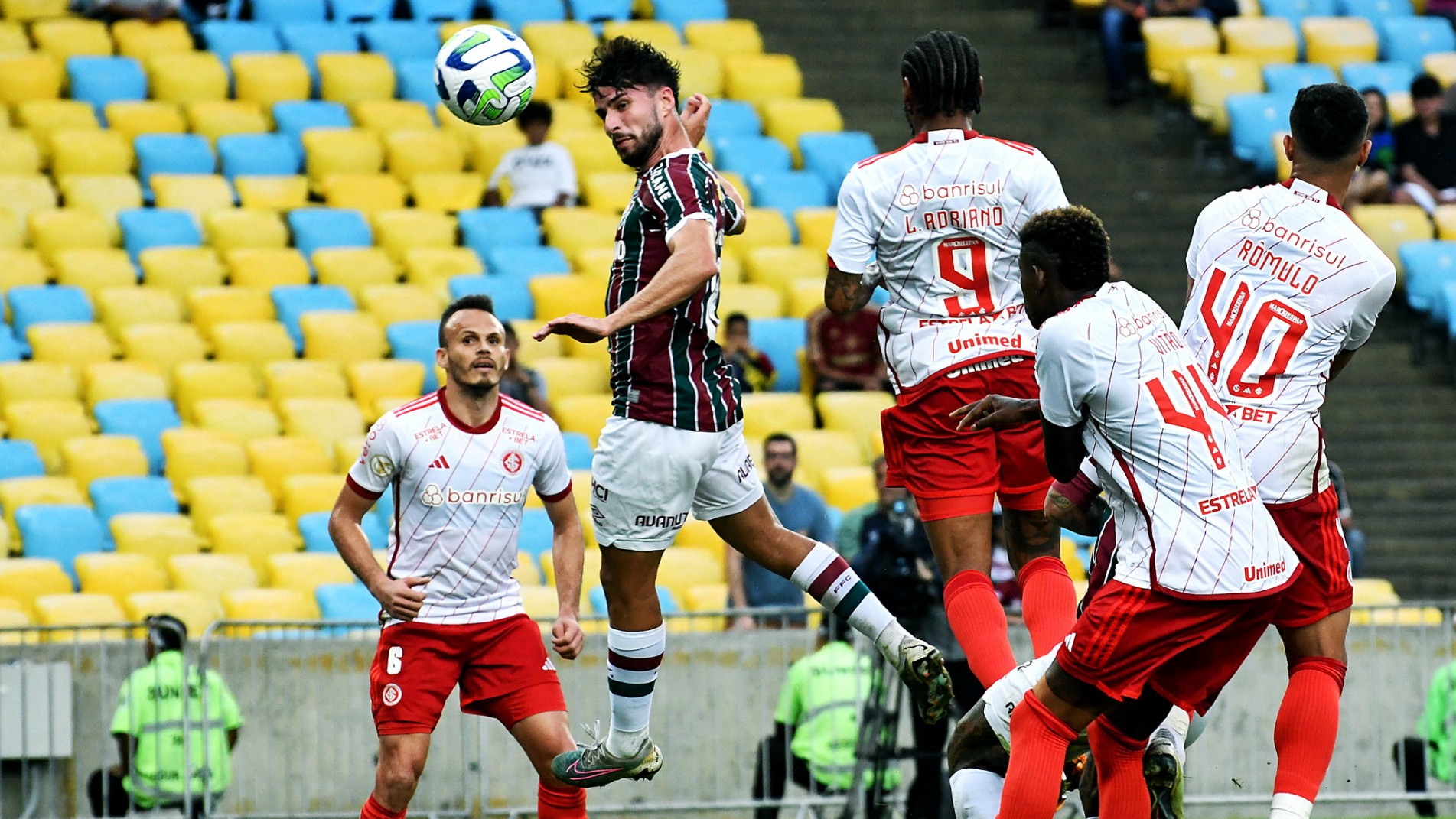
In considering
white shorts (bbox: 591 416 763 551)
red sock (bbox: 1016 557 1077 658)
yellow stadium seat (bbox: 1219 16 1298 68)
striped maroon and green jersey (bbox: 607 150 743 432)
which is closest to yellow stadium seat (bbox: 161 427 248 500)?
white shorts (bbox: 591 416 763 551)

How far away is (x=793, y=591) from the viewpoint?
1202 centimetres

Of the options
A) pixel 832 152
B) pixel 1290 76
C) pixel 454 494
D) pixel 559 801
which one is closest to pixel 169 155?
pixel 832 152

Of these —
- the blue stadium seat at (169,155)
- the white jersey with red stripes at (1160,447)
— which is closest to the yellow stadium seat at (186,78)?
the blue stadium seat at (169,155)

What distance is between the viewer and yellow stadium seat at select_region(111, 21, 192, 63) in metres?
16.5

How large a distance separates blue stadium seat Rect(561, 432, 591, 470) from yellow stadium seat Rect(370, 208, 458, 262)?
9.52ft

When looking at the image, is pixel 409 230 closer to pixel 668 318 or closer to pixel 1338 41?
pixel 668 318

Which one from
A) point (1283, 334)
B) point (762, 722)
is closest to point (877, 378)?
point (762, 722)

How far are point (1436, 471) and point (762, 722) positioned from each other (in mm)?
6800

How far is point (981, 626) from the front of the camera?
683 cm

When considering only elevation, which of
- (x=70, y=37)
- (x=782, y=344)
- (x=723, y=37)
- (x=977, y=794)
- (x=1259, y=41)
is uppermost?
(x=723, y=37)

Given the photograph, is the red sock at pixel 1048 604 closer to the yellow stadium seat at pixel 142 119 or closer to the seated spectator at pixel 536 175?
the seated spectator at pixel 536 175

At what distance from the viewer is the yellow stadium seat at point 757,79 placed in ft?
57.6

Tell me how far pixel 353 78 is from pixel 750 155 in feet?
11.5

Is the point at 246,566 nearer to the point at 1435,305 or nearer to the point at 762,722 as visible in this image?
the point at 762,722
